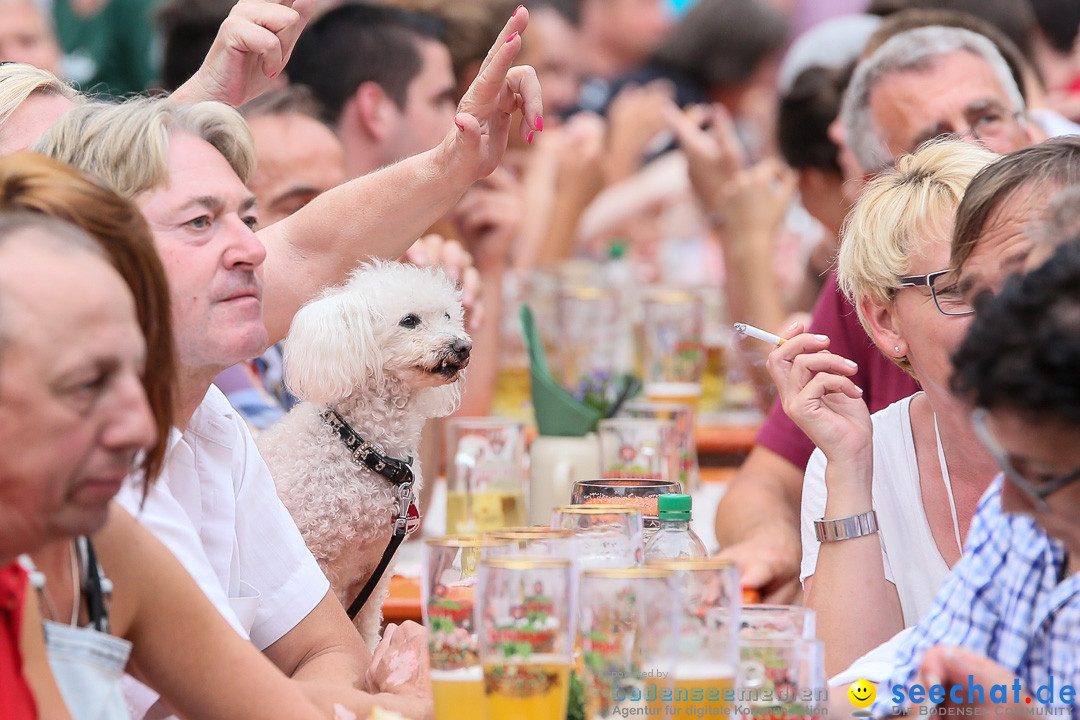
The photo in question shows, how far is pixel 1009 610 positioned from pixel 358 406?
115 centimetres

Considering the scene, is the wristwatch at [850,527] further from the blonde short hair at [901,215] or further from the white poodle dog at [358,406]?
the white poodle dog at [358,406]

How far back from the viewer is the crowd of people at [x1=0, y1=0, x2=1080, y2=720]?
94 centimetres

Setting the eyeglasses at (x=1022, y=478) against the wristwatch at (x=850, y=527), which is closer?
the eyeglasses at (x=1022, y=478)

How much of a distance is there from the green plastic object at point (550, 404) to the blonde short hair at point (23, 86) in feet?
3.19

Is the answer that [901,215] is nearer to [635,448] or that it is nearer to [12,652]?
[635,448]

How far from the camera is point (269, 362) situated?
287 centimetres

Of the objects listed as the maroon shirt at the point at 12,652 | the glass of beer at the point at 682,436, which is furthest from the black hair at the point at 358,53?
the maroon shirt at the point at 12,652

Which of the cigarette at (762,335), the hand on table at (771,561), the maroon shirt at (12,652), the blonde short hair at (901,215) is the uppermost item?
the blonde short hair at (901,215)

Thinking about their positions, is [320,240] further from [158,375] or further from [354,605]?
[158,375]

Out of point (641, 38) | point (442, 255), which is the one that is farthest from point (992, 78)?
point (641, 38)

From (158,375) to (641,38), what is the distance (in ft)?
22.5

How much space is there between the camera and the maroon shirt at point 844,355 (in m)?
2.23

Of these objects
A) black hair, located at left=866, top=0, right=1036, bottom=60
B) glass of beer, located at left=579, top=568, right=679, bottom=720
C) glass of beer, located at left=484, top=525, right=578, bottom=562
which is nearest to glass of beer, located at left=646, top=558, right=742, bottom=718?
glass of beer, located at left=579, top=568, right=679, bottom=720

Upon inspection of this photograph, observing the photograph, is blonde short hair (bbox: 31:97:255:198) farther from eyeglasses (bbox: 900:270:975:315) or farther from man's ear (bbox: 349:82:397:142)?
man's ear (bbox: 349:82:397:142)
